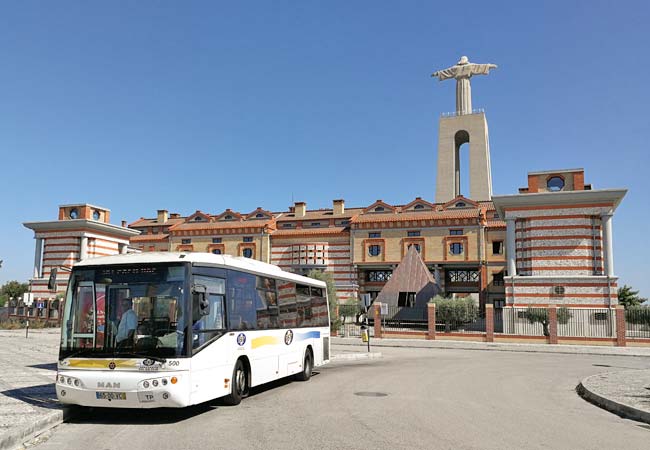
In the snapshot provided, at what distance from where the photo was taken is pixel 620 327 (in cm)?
2830

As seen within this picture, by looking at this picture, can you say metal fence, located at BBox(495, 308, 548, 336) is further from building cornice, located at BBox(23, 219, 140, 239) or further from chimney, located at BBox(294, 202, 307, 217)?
building cornice, located at BBox(23, 219, 140, 239)

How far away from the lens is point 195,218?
60.6 meters

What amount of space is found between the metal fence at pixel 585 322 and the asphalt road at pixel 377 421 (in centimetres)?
1728

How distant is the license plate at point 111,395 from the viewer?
8773 millimetres

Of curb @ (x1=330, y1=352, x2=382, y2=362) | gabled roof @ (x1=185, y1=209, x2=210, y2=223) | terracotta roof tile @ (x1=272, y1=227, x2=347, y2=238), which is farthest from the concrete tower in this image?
curb @ (x1=330, y1=352, x2=382, y2=362)

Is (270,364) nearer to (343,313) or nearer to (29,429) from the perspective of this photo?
(29,429)

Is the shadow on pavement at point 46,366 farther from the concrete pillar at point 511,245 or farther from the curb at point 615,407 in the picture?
the concrete pillar at point 511,245

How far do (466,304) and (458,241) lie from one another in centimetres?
1716

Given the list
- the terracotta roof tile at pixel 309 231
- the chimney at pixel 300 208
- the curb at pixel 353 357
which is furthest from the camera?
the chimney at pixel 300 208

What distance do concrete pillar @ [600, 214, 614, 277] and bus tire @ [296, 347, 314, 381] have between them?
77.3ft

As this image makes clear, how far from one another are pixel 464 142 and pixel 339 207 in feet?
108

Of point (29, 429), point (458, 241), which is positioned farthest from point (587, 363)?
point (458, 241)

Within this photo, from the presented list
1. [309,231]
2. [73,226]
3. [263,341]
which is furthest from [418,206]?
[263,341]

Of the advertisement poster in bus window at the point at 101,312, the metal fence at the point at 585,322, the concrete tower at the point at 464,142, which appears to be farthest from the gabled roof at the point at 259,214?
the advertisement poster in bus window at the point at 101,312
